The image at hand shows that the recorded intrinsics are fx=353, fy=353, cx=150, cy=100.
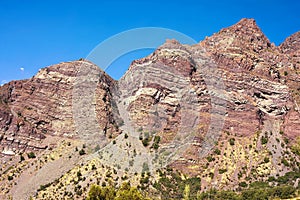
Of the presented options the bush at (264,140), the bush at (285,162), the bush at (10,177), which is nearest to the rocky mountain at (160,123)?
the bush at (285,162)

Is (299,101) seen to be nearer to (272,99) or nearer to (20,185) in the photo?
(272,99)

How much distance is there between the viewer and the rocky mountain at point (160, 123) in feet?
363

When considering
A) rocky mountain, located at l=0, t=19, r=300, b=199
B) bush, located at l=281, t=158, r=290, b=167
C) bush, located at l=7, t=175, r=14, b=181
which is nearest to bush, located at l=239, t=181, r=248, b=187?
rocky mountain, located at l=0, t=19, r=300, b=199

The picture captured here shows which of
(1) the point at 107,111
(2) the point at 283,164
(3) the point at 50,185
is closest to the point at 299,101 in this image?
(2) the point at 283,164

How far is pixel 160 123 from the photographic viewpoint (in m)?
135

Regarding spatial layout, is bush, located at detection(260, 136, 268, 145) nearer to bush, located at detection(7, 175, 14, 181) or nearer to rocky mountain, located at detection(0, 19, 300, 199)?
rocky mountain, located at detection(0, 19, 300, 199)

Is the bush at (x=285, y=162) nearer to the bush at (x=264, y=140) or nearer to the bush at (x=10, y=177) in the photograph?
the bush at (x=264, y=140)

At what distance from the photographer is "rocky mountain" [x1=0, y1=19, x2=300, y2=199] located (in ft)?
363

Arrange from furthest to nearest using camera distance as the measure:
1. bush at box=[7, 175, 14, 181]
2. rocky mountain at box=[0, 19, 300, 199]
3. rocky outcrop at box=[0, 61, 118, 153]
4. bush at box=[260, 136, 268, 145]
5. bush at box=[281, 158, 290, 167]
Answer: rocky outcrop at box=[0, 61, 118, 153]
bush at box=[260, 136, 268, 145]
bush at box=[281, 158, 290, 167]
bush at box=[7, 175, 14, 181]
rocky mountain at box=[0, 19, 300, 199]

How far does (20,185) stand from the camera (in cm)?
11075

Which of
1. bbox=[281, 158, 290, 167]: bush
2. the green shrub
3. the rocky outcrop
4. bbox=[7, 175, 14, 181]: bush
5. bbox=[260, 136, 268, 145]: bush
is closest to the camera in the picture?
bbox=[7, 175, 14, 181]: bush

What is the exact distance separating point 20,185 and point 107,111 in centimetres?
4400

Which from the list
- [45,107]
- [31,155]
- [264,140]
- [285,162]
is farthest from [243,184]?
[45,107]

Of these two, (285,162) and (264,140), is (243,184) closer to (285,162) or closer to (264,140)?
(285,162)
